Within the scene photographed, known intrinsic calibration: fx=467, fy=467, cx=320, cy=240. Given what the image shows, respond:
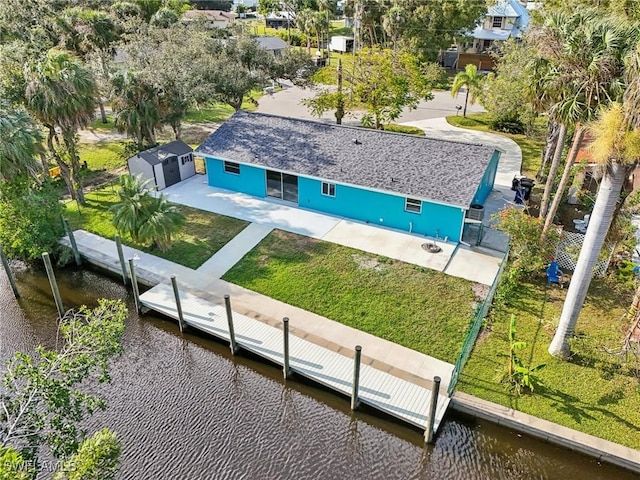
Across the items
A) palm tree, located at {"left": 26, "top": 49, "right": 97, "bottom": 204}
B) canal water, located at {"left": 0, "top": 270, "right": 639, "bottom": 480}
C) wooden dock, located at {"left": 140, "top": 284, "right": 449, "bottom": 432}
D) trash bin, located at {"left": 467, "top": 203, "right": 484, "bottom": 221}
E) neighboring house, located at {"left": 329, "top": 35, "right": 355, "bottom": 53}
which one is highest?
palm tree, located at {"left": 26, "top": 49, "right": 97, "bottom": 204}

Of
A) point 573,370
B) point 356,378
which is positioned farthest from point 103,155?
point 573,370

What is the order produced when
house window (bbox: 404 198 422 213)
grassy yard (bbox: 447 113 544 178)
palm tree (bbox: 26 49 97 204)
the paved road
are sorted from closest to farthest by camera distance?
palm tree (bbox: 26 49 97 204)
house window (bbox: 404 198 422 213)
grassy yard (bbox: 447 113 544 178)
the paved road

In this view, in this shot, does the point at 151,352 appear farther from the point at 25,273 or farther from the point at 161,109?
the point at 161,109

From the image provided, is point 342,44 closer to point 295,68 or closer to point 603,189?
point 295,68

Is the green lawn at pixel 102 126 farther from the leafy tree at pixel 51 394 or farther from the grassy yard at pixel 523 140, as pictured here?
the leafy tree at pixel 51 394

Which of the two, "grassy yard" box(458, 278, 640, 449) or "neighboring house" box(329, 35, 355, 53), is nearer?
"grassy yard" box(458, 278, 640, 449)

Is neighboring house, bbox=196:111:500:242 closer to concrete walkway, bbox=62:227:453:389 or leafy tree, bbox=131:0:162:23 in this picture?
concrete walkway, bbox=62:227:453:389

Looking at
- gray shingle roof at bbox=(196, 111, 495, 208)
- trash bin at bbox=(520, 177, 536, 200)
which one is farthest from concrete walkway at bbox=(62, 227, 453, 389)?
trash bin at bbox=(520, 177, 536, 200)
